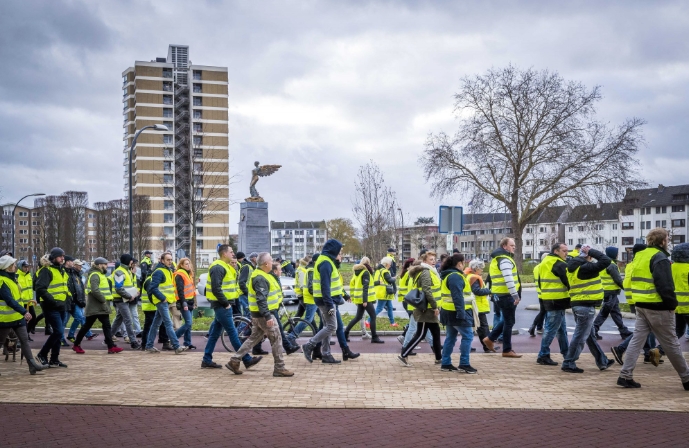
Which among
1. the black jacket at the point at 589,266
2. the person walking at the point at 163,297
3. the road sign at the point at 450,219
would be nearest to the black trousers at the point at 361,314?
the road sign at the point at 450,219

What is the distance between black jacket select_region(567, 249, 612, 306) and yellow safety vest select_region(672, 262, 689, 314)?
899 millimetres

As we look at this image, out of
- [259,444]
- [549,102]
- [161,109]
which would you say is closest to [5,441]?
[259,444]

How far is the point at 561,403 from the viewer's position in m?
8.02

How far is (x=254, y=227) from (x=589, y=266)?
86.5ft

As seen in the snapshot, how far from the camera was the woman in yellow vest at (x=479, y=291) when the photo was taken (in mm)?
12664

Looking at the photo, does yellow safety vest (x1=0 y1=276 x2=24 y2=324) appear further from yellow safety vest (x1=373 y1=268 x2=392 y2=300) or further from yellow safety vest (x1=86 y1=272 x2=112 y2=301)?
yellow safety vest (x1=373 y1=268 x2=392 y2=300)

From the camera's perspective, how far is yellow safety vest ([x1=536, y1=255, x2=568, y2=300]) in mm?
10656

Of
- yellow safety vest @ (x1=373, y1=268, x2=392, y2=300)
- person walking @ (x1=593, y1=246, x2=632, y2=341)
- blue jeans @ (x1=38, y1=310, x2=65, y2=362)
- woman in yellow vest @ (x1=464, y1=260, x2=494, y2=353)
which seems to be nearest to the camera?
blue jeans @ (x1=38, y1=310, x2=65, y2=362)

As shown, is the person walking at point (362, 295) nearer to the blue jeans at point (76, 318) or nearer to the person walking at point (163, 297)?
the person walking at point (163, 297)

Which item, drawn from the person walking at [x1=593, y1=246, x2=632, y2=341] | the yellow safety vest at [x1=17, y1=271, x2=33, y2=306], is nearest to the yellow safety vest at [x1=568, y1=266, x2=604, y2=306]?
the person walking at [x1=593, y1=246, x2=632, y2=341]

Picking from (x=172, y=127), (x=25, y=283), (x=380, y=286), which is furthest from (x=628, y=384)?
(x=172, y=127)

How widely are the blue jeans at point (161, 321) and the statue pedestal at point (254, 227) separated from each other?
21361 millimetres

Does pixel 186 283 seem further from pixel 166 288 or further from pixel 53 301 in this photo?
pixel 53 301

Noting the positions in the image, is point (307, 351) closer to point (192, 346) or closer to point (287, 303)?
point (192, 346)
